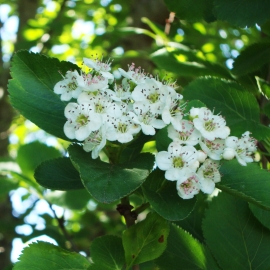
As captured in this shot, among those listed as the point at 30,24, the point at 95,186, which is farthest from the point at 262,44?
the point at 30,24

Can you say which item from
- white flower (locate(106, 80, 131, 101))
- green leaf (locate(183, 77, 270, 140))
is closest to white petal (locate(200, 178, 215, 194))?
white flower (locate(106, 80, 131, 101))

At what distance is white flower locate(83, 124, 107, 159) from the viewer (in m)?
0.75

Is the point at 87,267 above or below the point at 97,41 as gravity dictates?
above

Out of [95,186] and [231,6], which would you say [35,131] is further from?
[95,186]

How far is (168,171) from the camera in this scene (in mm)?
768

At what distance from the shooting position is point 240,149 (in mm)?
834

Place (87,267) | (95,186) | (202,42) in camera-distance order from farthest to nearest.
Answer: (202,42) < (87,267) < (95,186)

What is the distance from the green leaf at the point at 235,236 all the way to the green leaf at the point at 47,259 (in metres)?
0.28

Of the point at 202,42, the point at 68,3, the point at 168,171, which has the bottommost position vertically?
the point at 68,3

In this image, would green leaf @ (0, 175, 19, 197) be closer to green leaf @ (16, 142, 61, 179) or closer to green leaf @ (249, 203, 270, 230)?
green leaf @ (16, 142, 61, 179)

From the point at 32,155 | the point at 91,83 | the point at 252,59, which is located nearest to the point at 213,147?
the point at 91,83

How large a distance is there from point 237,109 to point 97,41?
5.23ft

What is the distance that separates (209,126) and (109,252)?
304 mm

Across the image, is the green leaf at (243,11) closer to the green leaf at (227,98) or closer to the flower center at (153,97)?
the green leaf at (227,98)
